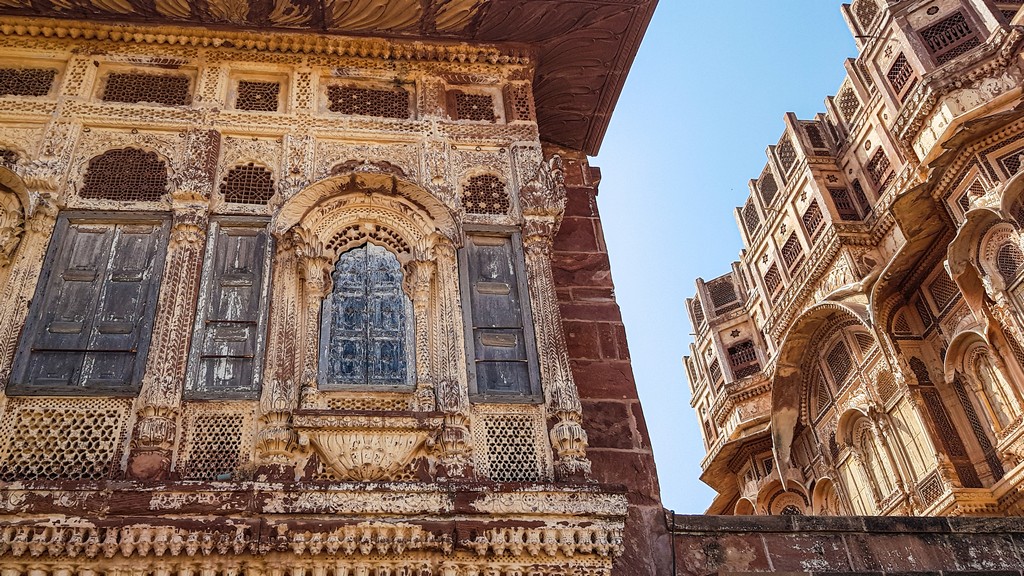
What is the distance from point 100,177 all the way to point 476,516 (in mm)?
4532

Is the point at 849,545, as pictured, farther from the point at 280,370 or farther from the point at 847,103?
the point at 847,103

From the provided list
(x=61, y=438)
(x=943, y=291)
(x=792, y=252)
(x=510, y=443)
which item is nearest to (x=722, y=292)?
(x=792, y=252)

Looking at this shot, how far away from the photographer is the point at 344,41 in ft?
30.1

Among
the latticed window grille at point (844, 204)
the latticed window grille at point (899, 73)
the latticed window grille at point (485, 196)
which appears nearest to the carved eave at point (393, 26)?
the latticed window grille at point (485, 196)

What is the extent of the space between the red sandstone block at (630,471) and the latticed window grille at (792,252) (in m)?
18.4

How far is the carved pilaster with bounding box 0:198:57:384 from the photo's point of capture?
6.76m

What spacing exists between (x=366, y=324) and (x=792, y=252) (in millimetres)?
19848

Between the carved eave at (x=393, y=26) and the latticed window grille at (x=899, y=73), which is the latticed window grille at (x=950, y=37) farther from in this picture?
the carved eave at (x=393, y=26)

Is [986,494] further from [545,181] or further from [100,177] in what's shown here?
[100,177]

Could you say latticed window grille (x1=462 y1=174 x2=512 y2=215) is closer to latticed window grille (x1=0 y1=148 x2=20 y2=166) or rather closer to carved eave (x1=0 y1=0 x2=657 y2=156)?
carved eave (x1=0 y1=0 x2=657 y2=156)

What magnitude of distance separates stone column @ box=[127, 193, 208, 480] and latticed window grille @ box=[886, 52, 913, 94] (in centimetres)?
1764

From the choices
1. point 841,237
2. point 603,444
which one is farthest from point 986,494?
point 603,444

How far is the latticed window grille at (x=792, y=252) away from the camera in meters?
24.5

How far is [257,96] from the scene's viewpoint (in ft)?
29.2
